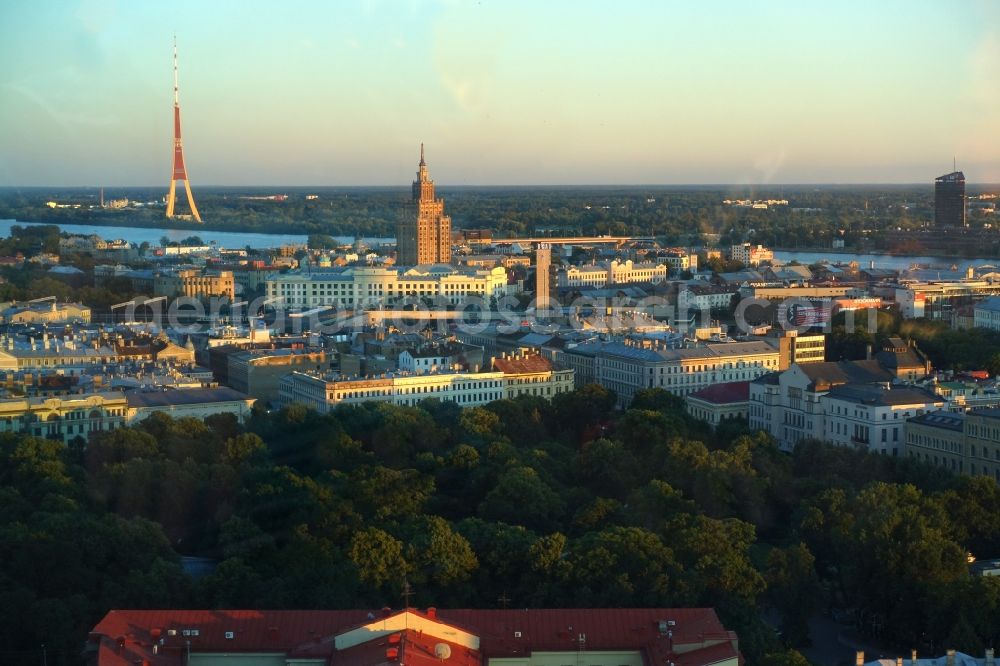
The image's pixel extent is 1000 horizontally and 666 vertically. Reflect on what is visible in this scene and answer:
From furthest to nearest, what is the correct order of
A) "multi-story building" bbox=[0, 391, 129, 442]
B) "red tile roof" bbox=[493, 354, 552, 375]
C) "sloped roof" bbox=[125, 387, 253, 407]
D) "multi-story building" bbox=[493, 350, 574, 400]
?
"red tile roof" bbox=[493, 354, 552, 375] < "multi-story building" bbox=[493, 350, 574, 400] < "sloped roof" bbox=[125, 387, 253, 407] < "multi-story building" bbox=[0, 391, 129, 442]

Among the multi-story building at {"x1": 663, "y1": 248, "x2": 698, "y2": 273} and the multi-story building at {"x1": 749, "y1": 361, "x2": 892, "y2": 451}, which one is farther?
the multi-story building at {"x1": 663, "y1": 248, "x2": 698, "y2": 273}

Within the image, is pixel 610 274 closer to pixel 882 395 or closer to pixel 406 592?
pixel 882 395

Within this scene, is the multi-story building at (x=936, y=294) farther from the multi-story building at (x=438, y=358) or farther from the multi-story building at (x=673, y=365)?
the multi-story building at (x=438, y=358)

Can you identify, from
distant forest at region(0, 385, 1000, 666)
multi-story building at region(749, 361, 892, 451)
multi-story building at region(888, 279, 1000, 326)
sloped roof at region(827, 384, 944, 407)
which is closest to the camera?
distant forest at region(0, 385, 1000, 666)

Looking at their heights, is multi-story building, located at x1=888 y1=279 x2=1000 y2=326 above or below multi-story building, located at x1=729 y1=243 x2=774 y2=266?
above

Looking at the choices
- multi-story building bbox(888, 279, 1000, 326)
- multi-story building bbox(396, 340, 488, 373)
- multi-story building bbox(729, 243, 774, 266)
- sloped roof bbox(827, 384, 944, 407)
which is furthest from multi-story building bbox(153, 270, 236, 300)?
sloped roof bbox(827, 384, 944, 407)

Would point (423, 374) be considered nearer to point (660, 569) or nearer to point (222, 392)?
point (222, 392)

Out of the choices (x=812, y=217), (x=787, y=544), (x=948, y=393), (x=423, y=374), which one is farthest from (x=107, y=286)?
(x=812, y=217)

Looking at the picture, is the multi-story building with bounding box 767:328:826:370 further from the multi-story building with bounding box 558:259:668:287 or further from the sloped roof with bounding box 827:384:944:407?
the multi-story building with bounding box 558:259:668:287
